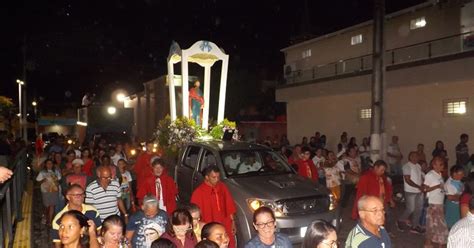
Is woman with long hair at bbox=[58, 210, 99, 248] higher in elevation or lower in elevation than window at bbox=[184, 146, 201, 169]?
lower

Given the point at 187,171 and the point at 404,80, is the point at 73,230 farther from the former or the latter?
the point at 404,80

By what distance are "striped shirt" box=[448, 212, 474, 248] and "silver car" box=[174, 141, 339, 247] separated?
9.39 feet

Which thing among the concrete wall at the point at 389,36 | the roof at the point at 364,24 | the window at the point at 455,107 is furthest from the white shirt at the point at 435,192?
the roof at the point at 364,24

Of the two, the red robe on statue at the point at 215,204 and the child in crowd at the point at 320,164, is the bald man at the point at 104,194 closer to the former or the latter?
the red robe on statue at the point at 215,204

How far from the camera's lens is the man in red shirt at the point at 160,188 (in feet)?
24.5

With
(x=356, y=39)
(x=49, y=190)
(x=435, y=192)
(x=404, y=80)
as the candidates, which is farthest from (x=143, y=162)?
(x=356, y=39)

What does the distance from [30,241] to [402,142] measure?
14.4 meters

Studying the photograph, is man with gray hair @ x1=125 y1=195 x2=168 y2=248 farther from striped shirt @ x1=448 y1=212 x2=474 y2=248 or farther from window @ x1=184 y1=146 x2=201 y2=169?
window @ x1=184 y1=146 x2=201 y2=169

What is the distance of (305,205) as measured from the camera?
23.9ft

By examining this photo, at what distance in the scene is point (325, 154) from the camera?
35.9ft

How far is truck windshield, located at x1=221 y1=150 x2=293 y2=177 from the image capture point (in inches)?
324

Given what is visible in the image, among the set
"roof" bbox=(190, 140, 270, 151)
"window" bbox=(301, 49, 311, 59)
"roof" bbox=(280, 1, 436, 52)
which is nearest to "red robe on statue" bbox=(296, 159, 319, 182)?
"roof" bbox=(190, 140, 270, 151)

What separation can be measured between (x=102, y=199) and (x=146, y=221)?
5.57 feet

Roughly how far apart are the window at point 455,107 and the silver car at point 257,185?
957cm
